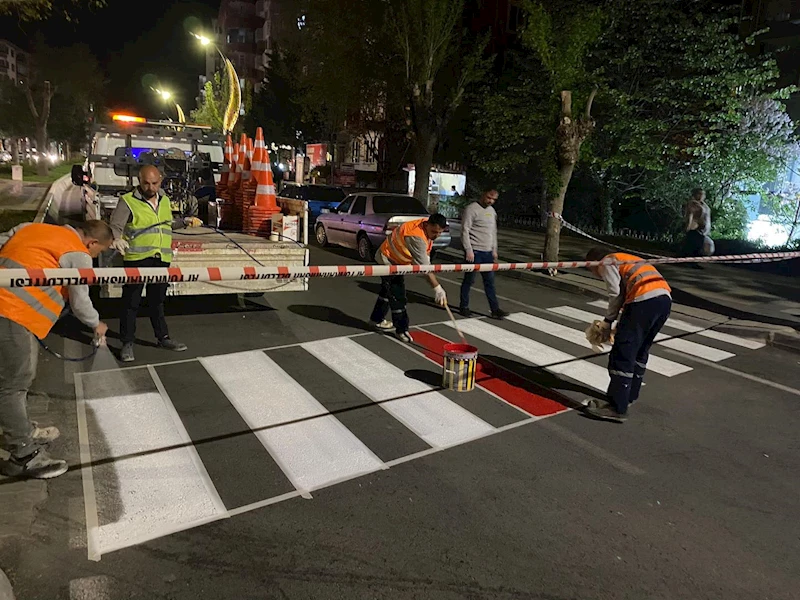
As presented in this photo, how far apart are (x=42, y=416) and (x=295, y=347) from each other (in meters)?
2.87

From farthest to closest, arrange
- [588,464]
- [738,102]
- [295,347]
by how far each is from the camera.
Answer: [738,102] → [295,347] → [588,464]

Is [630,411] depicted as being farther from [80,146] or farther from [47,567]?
[80,146]

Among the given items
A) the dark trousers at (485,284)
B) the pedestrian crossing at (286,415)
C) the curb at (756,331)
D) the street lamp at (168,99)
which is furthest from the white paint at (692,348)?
the street lamp at (168,99)

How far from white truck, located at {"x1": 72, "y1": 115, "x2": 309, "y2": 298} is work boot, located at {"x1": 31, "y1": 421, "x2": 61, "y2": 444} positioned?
2772 millimetres

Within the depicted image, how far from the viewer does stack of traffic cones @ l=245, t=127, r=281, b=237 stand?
346 inches

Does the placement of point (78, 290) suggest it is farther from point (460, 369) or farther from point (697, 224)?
point (697, 224)

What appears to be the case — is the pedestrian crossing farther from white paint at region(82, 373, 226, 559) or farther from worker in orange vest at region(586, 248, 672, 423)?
worker in orange vest at region(586, 248, 672, 423)

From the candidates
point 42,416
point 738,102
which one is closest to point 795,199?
point 738,102

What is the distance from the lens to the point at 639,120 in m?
18.8

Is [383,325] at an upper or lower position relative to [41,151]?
lower

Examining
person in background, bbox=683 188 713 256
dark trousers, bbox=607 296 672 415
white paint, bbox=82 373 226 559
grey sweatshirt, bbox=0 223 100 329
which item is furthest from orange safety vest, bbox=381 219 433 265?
person in background, bbox=683 188 713 256

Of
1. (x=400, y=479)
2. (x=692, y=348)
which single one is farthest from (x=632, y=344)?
(x=692, y=348)

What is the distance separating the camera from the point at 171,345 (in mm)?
6824

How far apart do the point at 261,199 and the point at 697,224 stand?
420 inches
